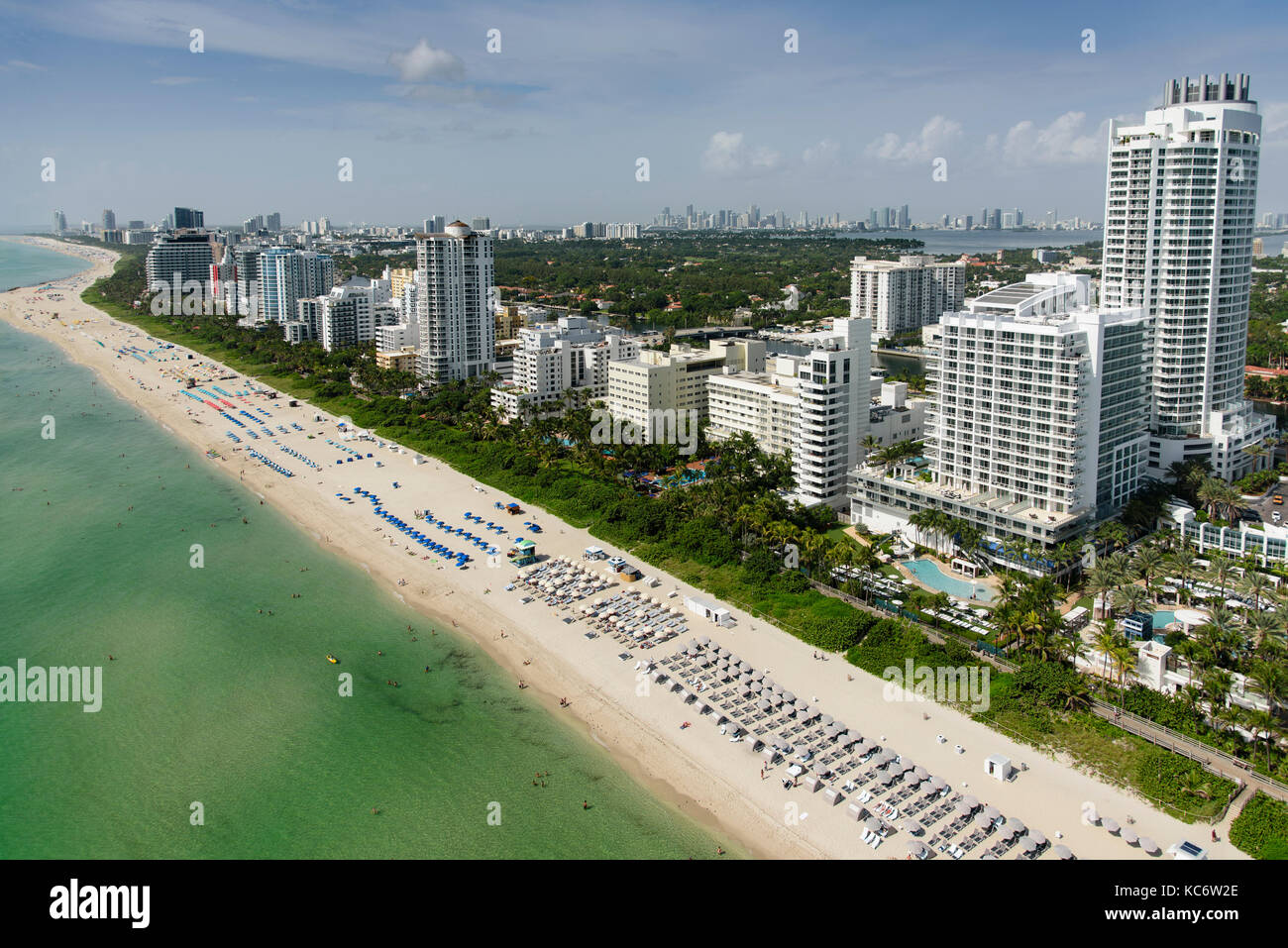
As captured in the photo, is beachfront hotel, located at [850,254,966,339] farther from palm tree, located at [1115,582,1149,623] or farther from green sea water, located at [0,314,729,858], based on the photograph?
green sea water, located at [0,314,729,858]

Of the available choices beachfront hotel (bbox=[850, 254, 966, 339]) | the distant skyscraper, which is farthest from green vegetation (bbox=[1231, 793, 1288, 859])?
the distant skyscraper

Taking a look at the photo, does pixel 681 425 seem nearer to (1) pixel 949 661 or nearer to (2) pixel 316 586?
(2) pixel 316 586

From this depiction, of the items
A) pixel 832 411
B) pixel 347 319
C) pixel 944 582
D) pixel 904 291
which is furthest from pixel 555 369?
pixel 904 291

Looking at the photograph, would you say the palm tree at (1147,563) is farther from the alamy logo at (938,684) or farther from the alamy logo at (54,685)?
the alamy logo at (54,685)

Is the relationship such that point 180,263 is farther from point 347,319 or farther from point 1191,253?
point 1191,253

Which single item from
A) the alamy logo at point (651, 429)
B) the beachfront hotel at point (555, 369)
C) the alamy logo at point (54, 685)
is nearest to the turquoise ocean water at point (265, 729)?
the alamy logo at point (54, 685)

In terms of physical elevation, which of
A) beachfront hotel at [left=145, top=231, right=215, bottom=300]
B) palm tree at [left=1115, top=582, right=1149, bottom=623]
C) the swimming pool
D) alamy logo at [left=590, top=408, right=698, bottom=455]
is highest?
beachfront hotel at [left=145, top=231, right=215, bottom=300]
